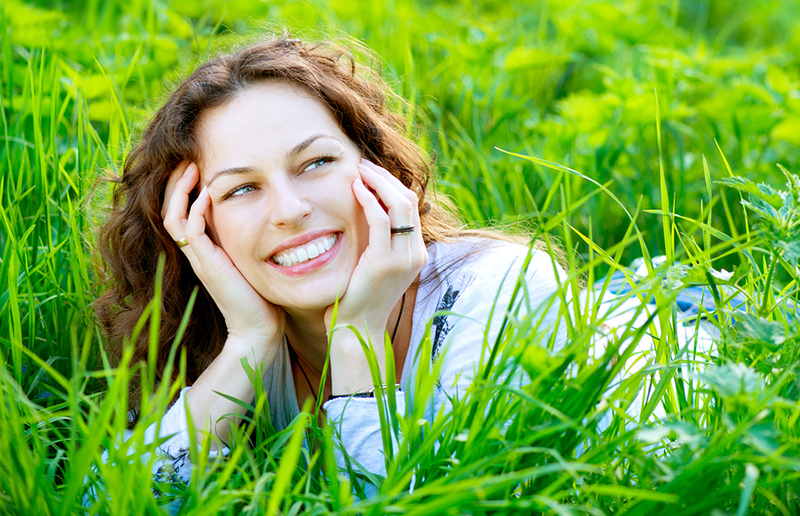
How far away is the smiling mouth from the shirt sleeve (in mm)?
355

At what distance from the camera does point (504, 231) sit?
2.62 metres

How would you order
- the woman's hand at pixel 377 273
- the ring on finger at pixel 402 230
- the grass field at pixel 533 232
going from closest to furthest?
1. the grass field at pixel 533 232
2. the woman's hand at pixel 377 273
3. the ring on finger at pixel 402 230

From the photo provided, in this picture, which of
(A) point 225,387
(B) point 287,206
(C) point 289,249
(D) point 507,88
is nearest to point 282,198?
(B) point 287,206

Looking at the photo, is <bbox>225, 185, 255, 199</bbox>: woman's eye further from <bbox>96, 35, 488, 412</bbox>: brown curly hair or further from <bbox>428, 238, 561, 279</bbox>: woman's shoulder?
<bbox>428, 238, 561, 279</bbox>: woman's shoulder

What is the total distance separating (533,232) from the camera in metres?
2.54

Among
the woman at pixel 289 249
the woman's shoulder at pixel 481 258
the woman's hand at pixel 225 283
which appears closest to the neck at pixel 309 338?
the woman at pixel 289 249

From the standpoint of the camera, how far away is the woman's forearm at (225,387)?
1.72 metres

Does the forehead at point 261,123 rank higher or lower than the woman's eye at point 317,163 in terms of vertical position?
higher

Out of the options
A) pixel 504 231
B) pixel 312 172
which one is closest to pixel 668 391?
pixel 312 172

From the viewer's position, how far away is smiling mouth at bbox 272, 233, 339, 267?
1721 millimetres

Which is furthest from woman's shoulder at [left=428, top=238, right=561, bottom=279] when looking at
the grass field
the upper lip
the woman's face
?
the upper lip

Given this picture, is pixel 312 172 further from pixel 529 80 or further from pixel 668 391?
pixel 529 80

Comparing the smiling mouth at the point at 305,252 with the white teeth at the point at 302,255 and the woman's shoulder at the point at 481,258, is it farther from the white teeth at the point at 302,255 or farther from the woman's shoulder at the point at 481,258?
the woman's shoulder at the point at 481,258

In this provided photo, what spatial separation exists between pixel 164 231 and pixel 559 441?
134 centimetres
